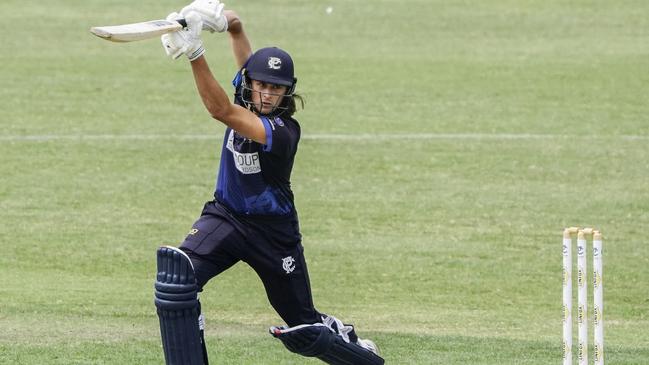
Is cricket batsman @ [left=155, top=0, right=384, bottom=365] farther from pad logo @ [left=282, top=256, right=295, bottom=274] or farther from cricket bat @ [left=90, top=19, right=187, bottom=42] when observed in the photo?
cricket bat @ [left=90, top=19, right=187, bottom=42]

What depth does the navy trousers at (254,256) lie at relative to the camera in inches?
300

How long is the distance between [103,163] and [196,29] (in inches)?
461

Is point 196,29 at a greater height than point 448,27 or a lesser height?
lesser

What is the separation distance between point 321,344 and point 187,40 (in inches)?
76.8

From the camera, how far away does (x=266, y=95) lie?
7.58 m

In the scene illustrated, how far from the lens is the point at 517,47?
26.1 meters

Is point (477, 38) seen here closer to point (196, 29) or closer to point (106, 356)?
point (106, 356)

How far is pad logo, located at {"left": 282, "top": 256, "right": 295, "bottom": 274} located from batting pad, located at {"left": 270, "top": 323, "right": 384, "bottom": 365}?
1.05ft

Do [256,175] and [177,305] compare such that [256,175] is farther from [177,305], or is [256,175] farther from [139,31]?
[139,31]

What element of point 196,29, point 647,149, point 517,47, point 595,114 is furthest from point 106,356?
point 517,47

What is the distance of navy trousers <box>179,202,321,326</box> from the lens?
7.61 m

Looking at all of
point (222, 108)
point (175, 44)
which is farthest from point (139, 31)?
point (222, 108)

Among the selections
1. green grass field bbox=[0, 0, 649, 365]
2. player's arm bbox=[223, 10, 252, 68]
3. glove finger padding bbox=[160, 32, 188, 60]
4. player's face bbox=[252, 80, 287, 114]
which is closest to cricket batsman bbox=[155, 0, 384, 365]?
player's face bbox=[252, 80, 287, 114]

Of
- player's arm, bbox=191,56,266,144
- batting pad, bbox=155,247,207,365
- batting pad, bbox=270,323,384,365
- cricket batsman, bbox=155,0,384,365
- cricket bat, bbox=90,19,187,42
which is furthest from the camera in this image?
batting pad, bbox=270,323,384,365
